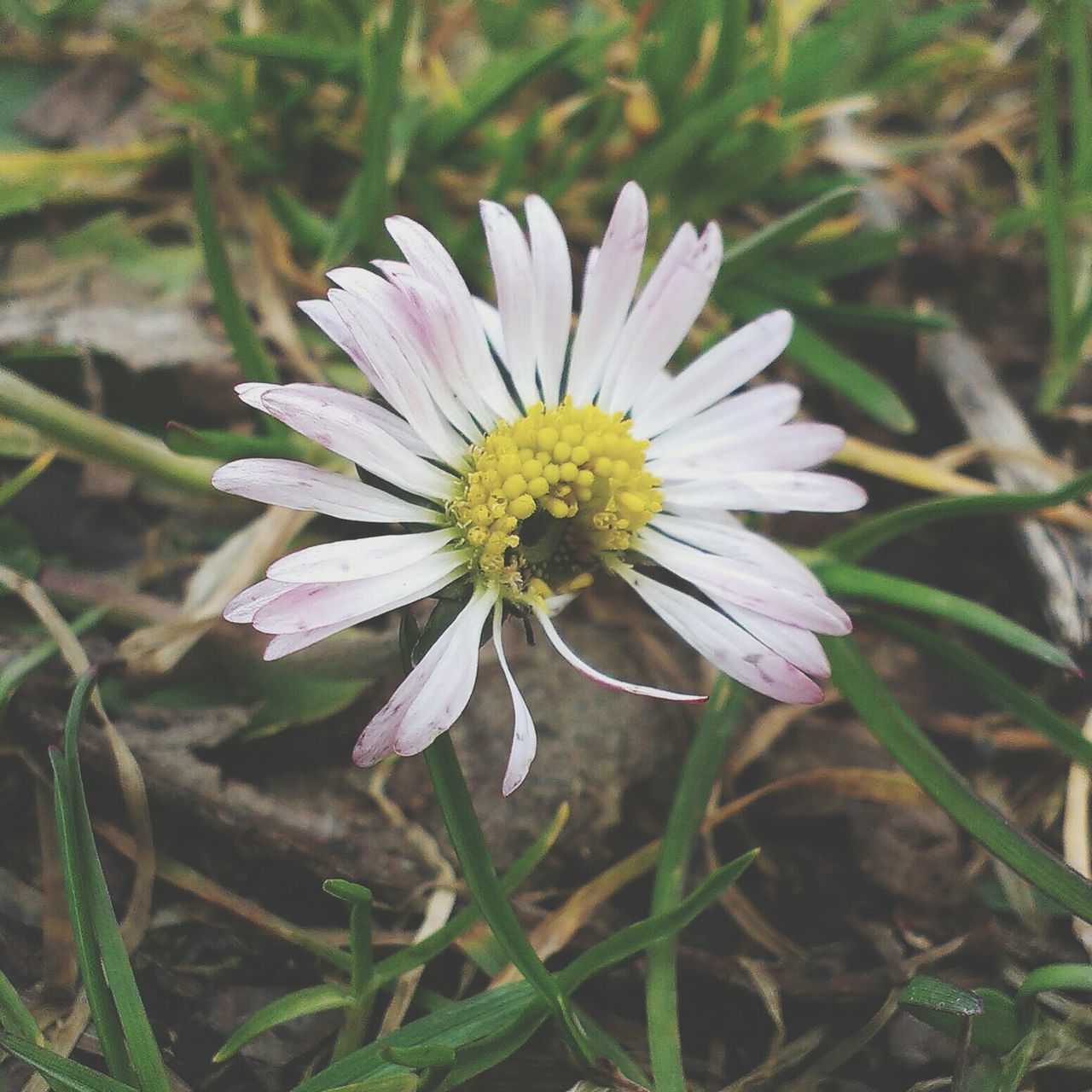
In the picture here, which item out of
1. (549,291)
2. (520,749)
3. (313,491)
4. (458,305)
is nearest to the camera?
(520,749)

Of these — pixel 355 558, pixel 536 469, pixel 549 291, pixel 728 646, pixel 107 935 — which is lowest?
pixel 107 935

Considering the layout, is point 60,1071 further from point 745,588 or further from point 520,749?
point 745,588

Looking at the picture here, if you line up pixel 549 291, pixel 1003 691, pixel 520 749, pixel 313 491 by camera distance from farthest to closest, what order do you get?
pixel 1003 691, pixel 549 291, pixel 313 491, pixel 520 749

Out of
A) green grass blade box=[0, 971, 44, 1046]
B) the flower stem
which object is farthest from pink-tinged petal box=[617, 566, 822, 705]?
green grass blade box=[0, 971, 44, 1046]

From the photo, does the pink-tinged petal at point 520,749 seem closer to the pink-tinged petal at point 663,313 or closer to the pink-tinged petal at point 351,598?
the pink-tinged petal at point 351,598

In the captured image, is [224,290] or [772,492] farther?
[224,290]

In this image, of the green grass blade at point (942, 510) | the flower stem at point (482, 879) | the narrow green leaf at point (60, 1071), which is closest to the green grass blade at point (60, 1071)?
the narrow green leaf at point (60, 1071)

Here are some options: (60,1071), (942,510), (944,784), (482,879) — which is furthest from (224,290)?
(944,784)
